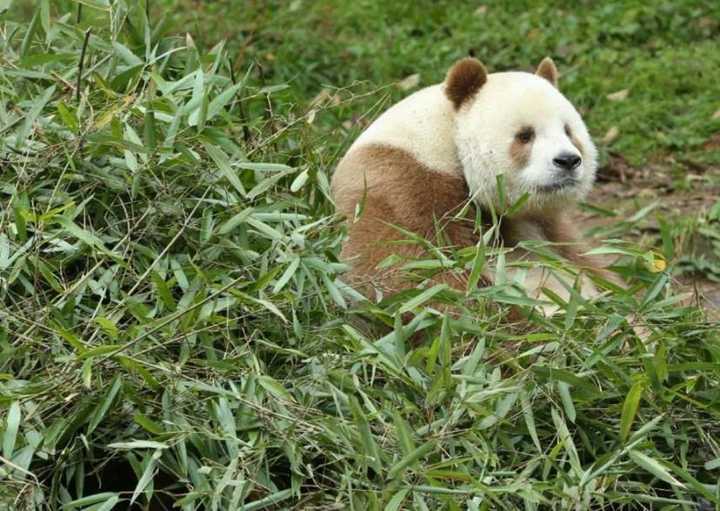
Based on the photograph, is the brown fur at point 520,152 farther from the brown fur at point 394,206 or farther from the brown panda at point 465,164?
the brown fur at point 394,206

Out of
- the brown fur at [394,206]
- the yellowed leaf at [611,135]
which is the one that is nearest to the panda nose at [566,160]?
the brown fur at [394,206]

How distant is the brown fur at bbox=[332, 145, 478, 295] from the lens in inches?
193

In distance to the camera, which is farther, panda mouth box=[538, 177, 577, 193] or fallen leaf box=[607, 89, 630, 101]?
fallen leaf box=[607, 89, 630, 101]

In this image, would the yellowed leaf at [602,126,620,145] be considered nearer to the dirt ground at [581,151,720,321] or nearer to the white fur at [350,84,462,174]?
the dirt ground at [581,151,720,321]

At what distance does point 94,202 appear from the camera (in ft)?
14.3

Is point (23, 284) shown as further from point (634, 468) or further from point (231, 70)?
point (634, 468)

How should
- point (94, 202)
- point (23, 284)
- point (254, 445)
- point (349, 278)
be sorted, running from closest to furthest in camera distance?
point (254, 445) < point (23, 284) < point (94, 202) < point (349, 278)

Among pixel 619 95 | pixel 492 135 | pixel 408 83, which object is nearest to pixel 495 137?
pixel 492 135

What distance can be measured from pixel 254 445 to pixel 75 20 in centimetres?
215

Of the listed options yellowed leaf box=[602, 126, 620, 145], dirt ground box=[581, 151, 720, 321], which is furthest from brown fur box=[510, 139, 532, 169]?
yellowed leaf box=[602, 126, 620, 145]

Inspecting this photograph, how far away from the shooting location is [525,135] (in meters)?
5.20

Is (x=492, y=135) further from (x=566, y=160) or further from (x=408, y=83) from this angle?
(x=408, y=83)

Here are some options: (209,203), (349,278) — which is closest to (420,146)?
(349,278)

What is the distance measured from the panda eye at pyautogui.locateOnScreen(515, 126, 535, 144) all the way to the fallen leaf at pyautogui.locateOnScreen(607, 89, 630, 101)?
3.66m
